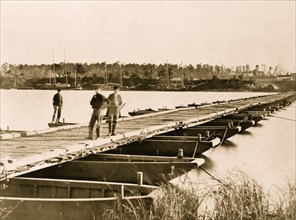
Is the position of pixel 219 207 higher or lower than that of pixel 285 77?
lower

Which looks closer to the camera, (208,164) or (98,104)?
(98,104)

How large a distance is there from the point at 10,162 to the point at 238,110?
20.3 metres

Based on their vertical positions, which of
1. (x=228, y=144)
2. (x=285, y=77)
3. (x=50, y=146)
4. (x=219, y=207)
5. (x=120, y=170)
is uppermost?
(x=285, y=77)

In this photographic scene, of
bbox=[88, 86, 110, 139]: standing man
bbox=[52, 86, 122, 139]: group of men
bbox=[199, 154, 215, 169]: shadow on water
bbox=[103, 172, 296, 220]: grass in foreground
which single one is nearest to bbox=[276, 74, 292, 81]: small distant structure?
bbox=[199, 154, 215, 169]: shadow on water

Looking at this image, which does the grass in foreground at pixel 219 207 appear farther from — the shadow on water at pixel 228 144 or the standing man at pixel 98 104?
the shadow on water at pixel 228 144

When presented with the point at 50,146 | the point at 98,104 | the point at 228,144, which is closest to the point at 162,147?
the point at 98,104

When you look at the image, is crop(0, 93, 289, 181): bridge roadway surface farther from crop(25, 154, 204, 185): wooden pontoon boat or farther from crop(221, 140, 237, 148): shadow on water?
crop(221, 140, 237, 148): shadow on water

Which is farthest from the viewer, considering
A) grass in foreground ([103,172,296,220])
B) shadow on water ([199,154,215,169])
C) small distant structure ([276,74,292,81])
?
small distant structure ([276,74,292,81])

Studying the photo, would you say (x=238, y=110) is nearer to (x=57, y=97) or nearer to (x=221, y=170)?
(x=221, y=170)

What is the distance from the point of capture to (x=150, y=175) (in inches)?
377

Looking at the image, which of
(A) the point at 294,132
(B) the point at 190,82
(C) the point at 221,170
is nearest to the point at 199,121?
(C) the point at 221,170

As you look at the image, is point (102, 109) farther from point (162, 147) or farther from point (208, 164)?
point (208, 164)

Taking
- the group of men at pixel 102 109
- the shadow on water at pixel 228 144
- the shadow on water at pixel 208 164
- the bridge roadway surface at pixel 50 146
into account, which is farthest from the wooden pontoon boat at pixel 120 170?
the shadow on water at pixel 228 144

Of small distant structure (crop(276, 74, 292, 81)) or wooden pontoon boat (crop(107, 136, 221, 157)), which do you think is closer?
wooden pontoon boat (crop(107, 136, 221, 157))
